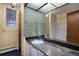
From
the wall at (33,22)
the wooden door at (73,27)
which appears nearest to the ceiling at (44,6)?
the wall at (33,22)

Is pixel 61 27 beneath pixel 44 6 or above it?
beneath

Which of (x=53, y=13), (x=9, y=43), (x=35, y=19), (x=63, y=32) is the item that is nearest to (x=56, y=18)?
(x=53, y=13)

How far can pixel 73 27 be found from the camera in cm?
99

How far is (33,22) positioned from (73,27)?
24.7 inches

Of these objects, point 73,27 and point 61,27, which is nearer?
point 73,27

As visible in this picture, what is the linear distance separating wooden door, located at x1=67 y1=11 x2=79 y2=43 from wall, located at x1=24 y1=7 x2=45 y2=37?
41 cm

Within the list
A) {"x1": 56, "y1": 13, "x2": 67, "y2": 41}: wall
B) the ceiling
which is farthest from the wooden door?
the ceiling

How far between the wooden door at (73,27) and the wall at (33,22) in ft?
1.36

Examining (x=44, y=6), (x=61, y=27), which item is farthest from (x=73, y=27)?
(x=44, y=6)

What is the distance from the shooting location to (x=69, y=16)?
1.04 metres

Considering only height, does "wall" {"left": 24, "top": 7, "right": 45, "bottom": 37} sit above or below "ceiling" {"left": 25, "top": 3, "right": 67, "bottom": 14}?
below

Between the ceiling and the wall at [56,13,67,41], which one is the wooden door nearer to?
the wall at [56,13,67,41]

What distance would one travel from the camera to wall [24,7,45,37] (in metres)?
1.33

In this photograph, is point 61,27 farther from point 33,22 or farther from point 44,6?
point 33,22
